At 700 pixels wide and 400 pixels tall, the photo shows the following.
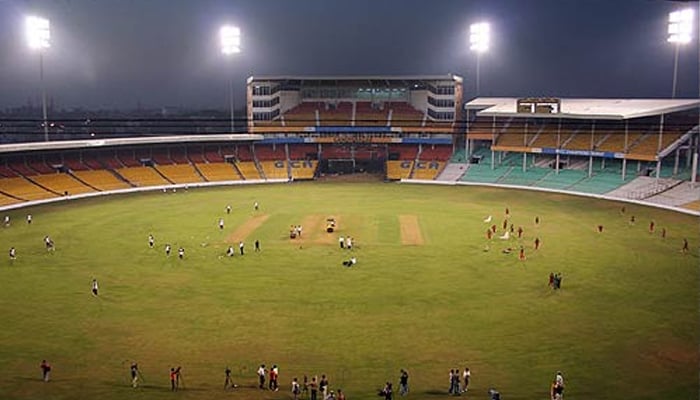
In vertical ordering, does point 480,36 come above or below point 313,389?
above

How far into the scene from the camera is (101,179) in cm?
7488

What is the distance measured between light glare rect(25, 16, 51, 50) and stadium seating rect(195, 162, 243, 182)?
25330 millimetres

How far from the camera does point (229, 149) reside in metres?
90.9

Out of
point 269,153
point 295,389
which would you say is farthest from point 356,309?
point 269,153

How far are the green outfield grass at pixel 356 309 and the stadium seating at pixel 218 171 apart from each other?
94.8 feet

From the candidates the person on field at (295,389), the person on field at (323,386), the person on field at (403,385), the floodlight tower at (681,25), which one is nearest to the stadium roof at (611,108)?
the floodlight tower at (681,25)

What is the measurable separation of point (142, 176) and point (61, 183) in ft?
33.1

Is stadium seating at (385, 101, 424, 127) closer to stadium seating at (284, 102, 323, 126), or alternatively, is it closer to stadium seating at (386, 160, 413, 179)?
stadium seating at (386, 160, 413, 179)

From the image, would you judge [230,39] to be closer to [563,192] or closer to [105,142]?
[105,142]

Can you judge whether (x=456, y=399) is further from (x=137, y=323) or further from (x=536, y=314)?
(x=137, y=323)

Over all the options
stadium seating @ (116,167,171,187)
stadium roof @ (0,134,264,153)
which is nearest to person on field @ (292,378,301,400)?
stadium roof @ (0,134,264,153)

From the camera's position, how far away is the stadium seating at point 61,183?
69250mm

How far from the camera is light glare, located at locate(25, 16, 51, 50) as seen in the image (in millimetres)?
61781

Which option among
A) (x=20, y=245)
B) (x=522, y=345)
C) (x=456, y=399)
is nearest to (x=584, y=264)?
(x=522, y=345)
